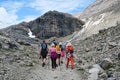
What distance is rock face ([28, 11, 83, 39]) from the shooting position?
15600 centimetres

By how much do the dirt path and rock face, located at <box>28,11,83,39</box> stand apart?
125 m

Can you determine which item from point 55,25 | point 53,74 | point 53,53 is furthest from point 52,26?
point 53,74

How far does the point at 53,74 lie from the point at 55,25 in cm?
13026

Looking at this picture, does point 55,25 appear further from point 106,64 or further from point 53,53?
point 106,64

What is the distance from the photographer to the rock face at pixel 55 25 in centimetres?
15600

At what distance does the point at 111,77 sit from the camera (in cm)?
2214

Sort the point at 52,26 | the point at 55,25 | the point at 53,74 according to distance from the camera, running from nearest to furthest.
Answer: the point at 53,74 < the point at 55,25 < the point at 52,26

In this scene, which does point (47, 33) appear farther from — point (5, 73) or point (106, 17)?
point (5, 73)

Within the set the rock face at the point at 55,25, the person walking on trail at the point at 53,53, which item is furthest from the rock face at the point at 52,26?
the person walking on trail at the point at 53,53

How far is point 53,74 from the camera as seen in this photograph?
2606 cm

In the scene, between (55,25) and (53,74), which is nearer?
(53,74)

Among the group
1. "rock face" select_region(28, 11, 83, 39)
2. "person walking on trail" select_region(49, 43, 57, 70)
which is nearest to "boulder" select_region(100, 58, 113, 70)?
"person walking on trail" select_region(49, 43, 57, 70)

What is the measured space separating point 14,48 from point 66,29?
121 metres

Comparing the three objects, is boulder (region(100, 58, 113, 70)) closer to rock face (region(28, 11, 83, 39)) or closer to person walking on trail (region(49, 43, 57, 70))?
person walking on trail (region(49, 43, 57, 70))
